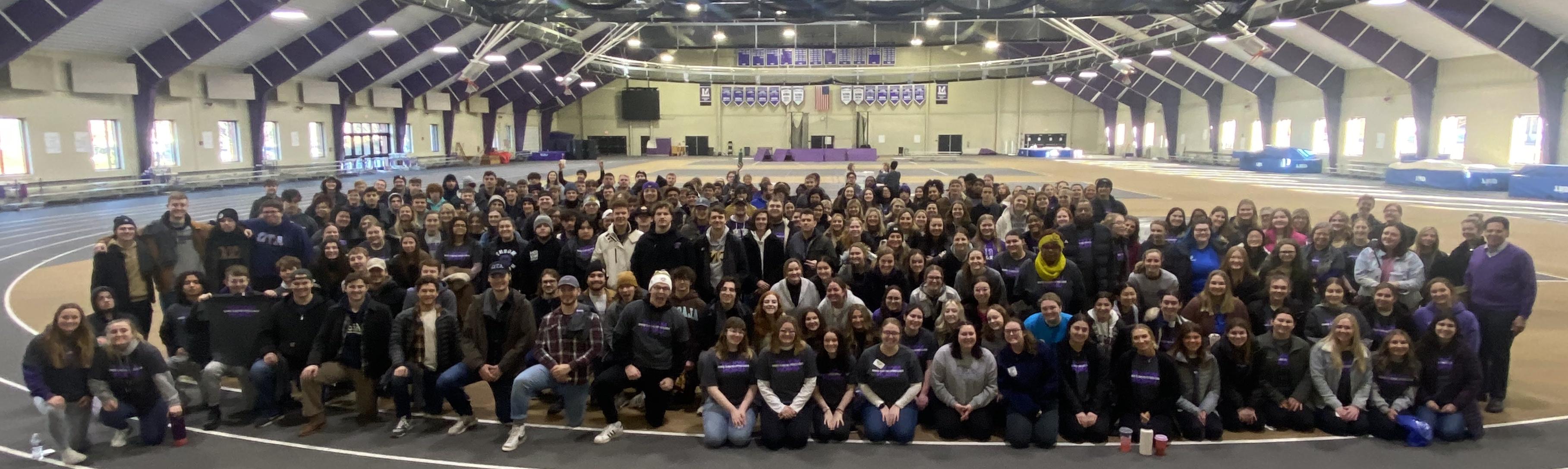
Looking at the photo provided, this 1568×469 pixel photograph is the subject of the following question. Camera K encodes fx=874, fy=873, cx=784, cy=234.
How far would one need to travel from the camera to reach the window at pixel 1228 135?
1658 inches

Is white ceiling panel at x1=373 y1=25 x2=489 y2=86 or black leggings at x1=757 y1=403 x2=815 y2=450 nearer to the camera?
black leggings at x1=757 y1=403 x2=815 y2=450

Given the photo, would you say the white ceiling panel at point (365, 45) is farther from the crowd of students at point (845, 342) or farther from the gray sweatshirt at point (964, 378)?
the gray sweatshirt at point (964, 378)

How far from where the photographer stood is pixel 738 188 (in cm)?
1254

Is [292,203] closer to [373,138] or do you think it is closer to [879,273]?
[879,273]

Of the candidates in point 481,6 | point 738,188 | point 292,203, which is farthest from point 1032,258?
point 481,6

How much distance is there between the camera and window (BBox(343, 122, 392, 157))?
3769cm

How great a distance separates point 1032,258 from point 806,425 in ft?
9.51

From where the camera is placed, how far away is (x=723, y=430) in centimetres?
639

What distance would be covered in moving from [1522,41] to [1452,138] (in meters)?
6.45

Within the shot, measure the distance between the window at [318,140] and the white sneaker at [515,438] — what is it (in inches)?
1295

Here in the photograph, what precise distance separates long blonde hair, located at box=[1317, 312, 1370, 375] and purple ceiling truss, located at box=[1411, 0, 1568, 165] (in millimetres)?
18880

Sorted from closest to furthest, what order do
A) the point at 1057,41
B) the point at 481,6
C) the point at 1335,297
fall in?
the point at 1335,297, the point at 481,6, the point at 1057,41

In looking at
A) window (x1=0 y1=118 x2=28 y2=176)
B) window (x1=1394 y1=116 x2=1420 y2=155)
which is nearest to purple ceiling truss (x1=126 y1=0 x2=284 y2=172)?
window (x1=0 y1=118 x2=28 y2=176)

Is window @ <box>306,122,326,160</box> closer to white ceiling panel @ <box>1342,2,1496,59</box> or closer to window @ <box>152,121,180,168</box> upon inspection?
window @ <box>152,121,180,168</box>
